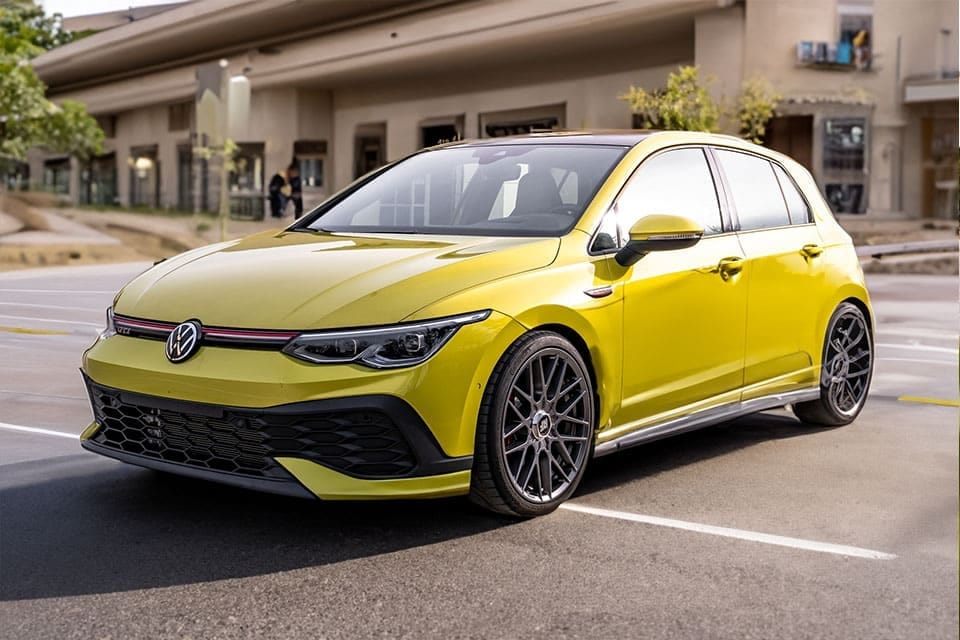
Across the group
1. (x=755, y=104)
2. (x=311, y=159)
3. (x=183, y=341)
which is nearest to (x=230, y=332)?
(x=183, y=341)

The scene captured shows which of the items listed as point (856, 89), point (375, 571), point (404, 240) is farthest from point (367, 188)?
point (856, 89)

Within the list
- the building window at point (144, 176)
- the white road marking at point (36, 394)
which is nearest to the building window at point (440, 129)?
the building window at point (144, 176)

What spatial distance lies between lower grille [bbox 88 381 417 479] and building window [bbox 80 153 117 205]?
52543 millimetres

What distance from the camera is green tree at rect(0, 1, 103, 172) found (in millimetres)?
30938

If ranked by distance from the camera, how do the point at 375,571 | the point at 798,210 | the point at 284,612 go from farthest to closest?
the point at 798,210 < the point at 375,571 < the point at 284,612

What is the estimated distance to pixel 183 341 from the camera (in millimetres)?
4898

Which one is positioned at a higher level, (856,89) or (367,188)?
(856,89)

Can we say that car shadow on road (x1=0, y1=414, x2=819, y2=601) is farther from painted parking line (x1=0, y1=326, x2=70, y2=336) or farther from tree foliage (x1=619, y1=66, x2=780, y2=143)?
tree foliage (x1=619, y1=66, x2=780, y2=143)

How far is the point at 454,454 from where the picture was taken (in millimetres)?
4859

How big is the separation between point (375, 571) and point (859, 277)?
4.24 metres

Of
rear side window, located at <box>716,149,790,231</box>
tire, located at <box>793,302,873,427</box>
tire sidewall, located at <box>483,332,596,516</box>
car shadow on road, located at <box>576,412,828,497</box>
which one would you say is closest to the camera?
tire sidewall, located at <box>483,332,596,516</box>

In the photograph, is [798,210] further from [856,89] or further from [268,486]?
[856,89]

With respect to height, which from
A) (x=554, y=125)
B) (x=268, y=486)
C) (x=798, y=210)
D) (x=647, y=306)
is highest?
(x=554, y=125)

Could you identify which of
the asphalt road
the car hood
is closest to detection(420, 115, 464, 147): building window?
the asphalt road
